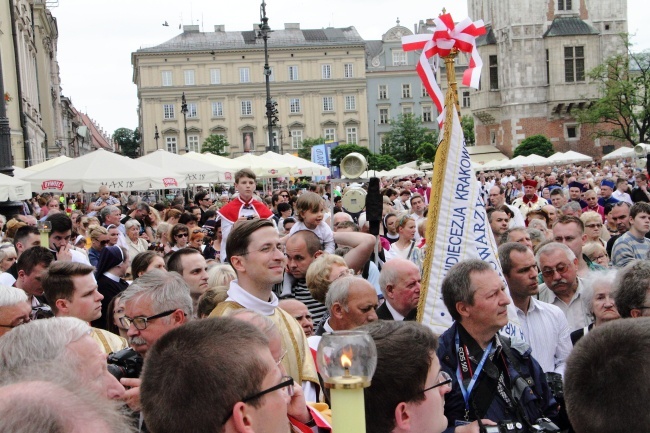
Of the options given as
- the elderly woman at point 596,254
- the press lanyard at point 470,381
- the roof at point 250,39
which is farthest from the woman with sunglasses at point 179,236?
the roof at point 250,39

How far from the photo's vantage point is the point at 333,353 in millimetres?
1947

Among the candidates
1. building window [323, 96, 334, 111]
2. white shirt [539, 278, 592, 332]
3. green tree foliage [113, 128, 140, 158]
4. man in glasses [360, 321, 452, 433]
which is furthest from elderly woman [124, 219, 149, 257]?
green tree foliage [113, 128, 140, 158]

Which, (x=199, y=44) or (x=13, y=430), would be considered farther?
→ (x=199, y=44)

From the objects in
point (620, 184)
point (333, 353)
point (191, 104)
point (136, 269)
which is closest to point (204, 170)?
point (620, 184)

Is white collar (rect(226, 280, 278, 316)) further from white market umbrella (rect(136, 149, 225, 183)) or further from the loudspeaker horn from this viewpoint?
white market umbrella (rect(136, 149, 225, 183))

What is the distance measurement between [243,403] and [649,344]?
116 centimetres

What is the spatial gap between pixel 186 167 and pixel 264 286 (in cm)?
1536

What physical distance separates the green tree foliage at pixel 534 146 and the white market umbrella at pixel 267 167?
43192 mm

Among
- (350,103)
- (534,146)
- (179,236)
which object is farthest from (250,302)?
(350,103)

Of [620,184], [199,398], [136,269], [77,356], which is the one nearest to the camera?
[199,398]

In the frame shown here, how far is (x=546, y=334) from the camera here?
5.58 metres

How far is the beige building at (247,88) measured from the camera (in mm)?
97500

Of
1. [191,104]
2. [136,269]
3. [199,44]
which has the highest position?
[199,44]

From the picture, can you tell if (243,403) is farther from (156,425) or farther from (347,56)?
(347,56)
